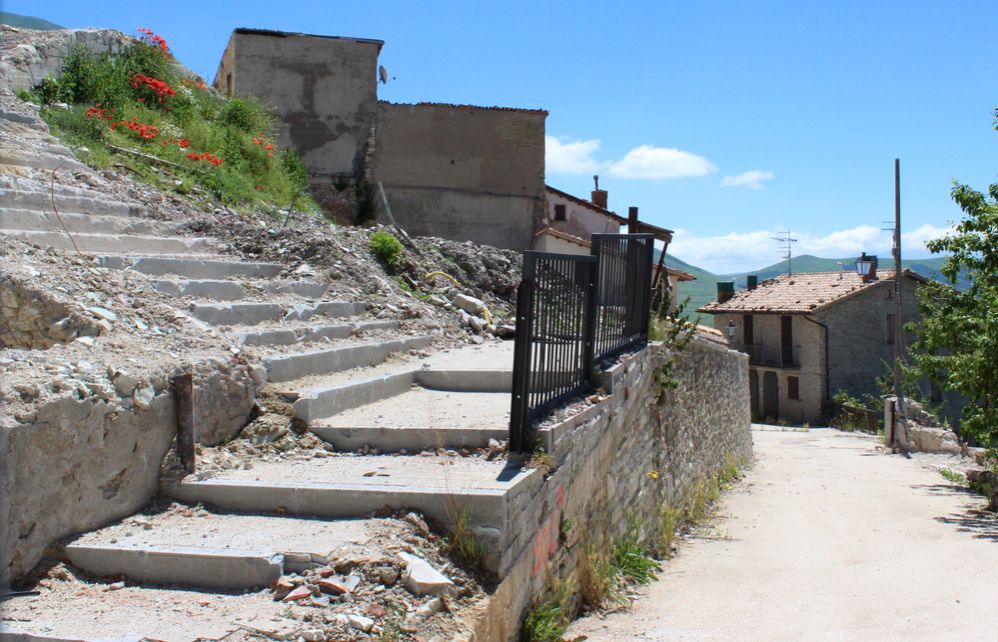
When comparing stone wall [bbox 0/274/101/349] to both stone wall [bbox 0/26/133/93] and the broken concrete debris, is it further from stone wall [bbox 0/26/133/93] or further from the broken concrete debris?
stone wall [bbox 0/26/133/93]

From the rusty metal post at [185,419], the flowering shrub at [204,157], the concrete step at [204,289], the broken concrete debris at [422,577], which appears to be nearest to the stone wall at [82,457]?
the rusty metal post at [185,419]

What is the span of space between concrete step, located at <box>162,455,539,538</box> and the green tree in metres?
9.59

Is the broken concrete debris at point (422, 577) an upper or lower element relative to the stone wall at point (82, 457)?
lower

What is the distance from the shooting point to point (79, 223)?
7297 millimetres

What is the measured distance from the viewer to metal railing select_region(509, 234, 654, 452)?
462cm

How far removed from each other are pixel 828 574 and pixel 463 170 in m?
15.2

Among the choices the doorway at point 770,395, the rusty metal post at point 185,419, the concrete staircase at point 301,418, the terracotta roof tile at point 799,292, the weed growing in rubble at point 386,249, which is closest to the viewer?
the concrete staircase at point 301,418

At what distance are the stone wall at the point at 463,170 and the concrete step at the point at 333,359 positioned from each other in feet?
42.2

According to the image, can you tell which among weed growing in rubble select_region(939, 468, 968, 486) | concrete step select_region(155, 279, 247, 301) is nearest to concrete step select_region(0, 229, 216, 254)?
concrete step select_region(155, 279, 247, 301)

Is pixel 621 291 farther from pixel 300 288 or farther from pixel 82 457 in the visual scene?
pixel 82 457

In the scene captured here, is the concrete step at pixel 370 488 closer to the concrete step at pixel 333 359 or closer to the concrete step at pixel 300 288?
the concrete step at pixel 333 359

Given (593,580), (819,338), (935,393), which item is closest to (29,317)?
(593,580)

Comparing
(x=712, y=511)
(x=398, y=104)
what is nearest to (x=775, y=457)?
(x=712, y=511)

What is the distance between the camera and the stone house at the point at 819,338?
116 feet
